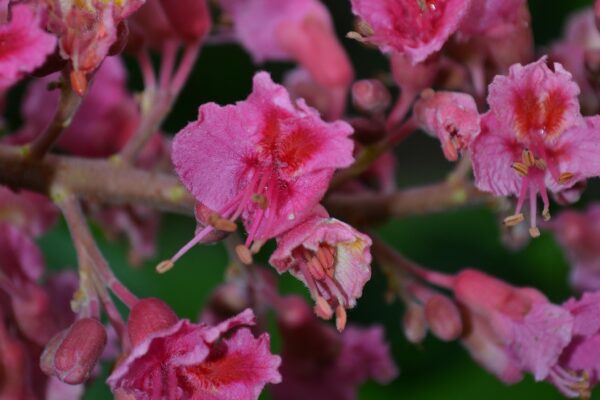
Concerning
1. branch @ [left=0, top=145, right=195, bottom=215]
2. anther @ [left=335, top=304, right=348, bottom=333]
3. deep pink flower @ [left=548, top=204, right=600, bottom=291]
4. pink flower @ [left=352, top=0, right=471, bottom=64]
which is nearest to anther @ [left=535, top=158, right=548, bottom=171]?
pink flower @ [left=352, top=0, right=471, bottom=64]

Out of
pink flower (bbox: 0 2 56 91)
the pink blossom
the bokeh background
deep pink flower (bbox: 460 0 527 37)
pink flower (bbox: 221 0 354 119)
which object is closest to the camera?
pink flower (bbox: 0 2 56 91)

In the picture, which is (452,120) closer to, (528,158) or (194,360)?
(528,158)

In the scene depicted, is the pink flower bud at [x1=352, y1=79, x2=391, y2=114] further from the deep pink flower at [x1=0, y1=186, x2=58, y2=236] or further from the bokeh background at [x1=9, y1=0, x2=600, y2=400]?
the bokeh background at [x1=9, y1=0, x2=600, y2=400]

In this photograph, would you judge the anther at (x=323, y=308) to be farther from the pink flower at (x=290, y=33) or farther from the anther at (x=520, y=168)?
the pink flower at (x=290, y=33)

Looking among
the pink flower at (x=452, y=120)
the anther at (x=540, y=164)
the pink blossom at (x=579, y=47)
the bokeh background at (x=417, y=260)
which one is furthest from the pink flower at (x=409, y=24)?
the bokeh background at (x=417, y=260)

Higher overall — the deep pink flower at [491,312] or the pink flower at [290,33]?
the pink flower at [290,33]

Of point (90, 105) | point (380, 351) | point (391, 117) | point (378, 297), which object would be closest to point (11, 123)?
point (90, 105)
